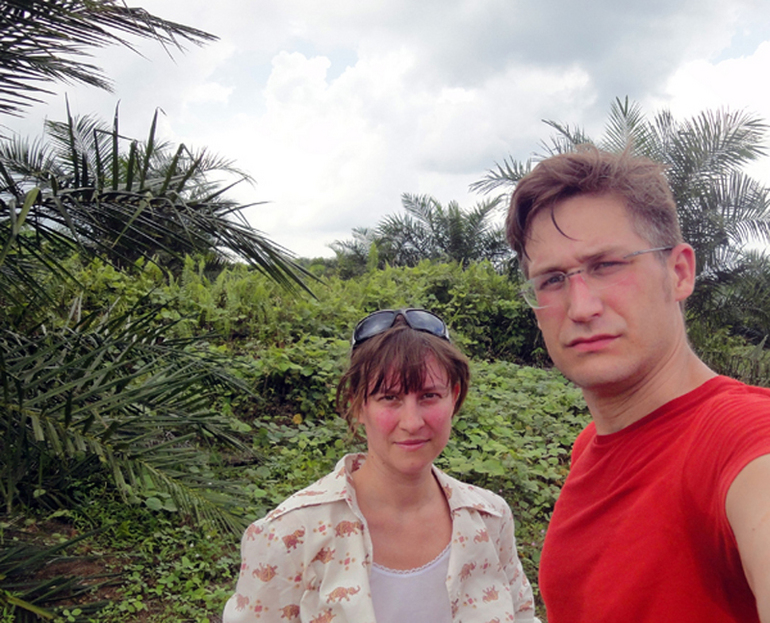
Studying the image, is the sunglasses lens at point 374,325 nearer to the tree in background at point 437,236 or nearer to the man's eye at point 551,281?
the man's eye at point 551,281

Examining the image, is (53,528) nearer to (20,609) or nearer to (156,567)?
(156,567)

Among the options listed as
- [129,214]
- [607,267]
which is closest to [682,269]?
[607,267]

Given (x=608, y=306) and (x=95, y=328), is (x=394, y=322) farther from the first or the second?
(x=95, y=328)

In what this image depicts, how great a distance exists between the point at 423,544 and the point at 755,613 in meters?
0.80

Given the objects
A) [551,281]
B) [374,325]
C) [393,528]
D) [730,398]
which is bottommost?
[393,528]

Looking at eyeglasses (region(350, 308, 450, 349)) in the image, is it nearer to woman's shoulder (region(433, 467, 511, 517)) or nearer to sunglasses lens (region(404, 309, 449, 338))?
sunglasses lens (region(404, 309, 449, 338))

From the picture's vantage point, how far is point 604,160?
138 centimetres

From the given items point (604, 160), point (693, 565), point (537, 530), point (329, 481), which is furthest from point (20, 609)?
point (537, 530)

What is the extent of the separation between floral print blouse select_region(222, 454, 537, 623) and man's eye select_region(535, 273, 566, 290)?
67cm

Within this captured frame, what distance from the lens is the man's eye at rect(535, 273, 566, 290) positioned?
1387 millimetres

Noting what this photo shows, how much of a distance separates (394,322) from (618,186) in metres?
0.72

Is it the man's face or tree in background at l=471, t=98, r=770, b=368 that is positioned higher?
tree in background at l=471, t=98, r=770, b=368

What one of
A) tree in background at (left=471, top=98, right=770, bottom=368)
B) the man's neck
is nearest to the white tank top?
the man's neck

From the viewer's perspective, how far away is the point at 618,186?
1360 millimetres
